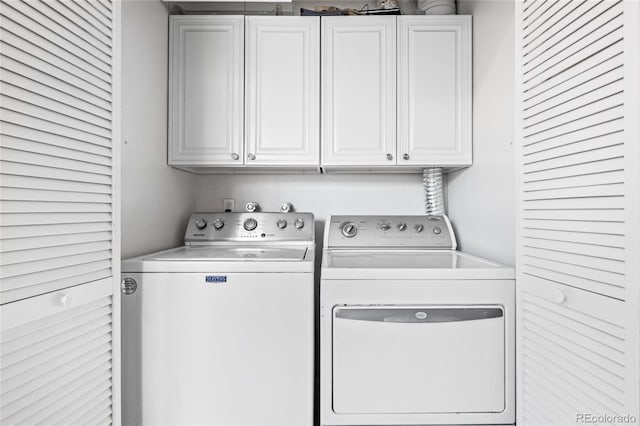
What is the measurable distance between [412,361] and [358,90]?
1404 millimetres

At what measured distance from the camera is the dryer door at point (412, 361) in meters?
1.43

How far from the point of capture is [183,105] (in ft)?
6.75

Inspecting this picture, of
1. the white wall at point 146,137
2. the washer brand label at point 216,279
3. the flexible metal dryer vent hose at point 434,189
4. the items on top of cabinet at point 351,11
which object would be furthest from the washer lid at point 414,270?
the items on top of cabinet at point 351,11

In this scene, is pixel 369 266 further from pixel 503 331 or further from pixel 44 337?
pixel 44 337

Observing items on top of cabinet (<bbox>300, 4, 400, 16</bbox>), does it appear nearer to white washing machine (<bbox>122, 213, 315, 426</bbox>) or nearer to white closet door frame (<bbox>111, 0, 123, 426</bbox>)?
white closet door frame (<bbox>111, 0, 123, 426</bbox>)

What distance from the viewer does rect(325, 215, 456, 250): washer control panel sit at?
215cm

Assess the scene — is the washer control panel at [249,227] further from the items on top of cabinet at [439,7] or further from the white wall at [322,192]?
the items on top of cabinet at [439,7]

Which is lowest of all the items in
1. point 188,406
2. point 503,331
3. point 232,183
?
point 188,406

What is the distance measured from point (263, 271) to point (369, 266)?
430 mm

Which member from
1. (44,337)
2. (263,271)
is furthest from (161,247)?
(44,337)

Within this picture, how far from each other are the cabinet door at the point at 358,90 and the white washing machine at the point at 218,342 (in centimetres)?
88

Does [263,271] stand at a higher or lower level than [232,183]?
lower

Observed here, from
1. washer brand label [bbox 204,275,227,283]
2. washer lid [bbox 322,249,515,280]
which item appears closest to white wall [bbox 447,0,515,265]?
washer lid [bbox 322,249,515,280]

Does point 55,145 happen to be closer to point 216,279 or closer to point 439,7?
point 216,279
